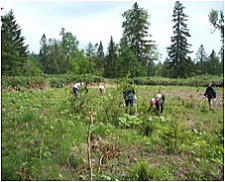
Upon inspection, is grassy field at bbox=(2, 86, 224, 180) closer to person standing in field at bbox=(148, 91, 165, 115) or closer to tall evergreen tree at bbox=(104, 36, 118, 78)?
person standing in field at bbox=(148, 91, 165, 115)

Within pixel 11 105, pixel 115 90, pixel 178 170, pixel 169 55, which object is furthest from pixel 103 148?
pixel 169 55

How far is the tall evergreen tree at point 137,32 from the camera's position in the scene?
711 cm

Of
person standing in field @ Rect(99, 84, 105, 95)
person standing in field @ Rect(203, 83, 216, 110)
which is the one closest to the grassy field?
person standing in field @ Rect(99, 84, 105, 95)

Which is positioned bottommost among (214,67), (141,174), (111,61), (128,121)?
(141,174)

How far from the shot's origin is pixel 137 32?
811 cm

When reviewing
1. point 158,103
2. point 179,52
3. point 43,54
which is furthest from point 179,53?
point 158,103

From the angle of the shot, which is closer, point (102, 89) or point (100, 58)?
point (100, 58)

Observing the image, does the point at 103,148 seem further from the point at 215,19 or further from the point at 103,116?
the point at 215,19

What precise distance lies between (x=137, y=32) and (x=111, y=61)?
4.36 ft

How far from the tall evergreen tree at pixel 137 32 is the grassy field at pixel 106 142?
1.28 metres

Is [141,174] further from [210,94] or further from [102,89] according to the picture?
[210,94]

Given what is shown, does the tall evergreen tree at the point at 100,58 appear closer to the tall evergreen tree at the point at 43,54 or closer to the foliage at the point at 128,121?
the foliage at the point at 128,121

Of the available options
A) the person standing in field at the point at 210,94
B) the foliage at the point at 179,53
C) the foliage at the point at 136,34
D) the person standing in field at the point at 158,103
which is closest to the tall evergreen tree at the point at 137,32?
the foliage at the point at 136,34

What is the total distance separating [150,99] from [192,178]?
463cm
